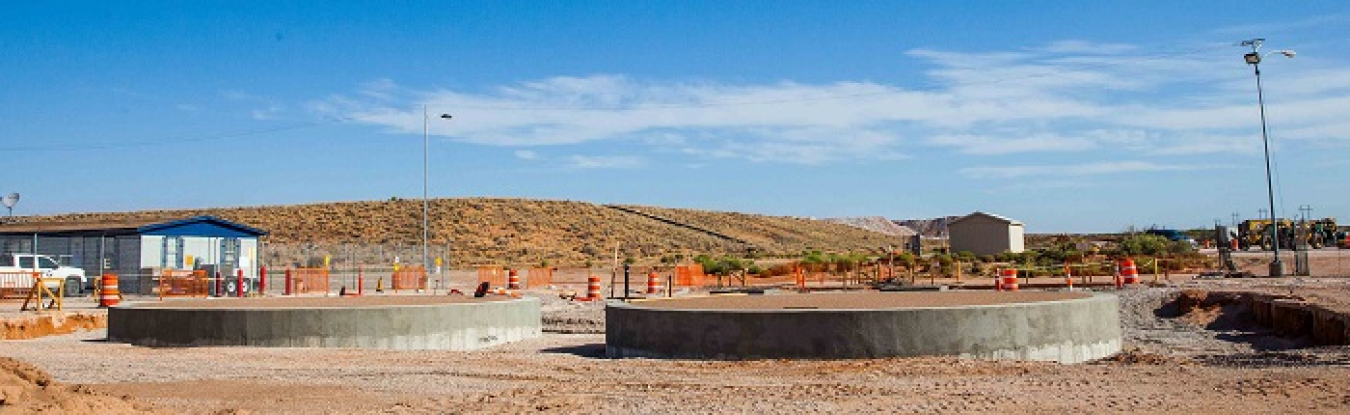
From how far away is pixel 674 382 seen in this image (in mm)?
13008

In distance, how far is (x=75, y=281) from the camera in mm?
35625

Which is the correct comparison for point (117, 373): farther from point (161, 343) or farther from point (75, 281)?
point (75, 281)

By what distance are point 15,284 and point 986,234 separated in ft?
151

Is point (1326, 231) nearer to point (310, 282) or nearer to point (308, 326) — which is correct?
point (310, 282)

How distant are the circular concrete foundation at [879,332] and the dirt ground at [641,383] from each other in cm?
39

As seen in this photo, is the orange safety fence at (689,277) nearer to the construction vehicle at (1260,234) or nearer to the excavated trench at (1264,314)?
the excavated trench at (1264,314)

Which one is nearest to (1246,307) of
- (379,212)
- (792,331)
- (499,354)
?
(792,331)

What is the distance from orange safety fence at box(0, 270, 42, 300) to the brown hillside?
39580 mm

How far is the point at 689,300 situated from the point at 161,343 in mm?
8701

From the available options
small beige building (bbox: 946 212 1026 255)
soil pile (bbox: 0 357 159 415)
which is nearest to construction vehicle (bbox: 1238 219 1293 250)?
small beige building (bbox: 946 212 1026 255)

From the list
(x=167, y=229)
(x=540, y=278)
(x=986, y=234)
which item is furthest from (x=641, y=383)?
(x=986, y=234)

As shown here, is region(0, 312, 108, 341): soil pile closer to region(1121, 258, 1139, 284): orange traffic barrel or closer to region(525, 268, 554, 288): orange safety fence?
region(525, 268, 554, 288): orange safety fence

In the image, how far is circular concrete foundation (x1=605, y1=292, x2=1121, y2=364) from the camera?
50.2 feet

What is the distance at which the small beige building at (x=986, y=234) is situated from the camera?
6241 centimetres
